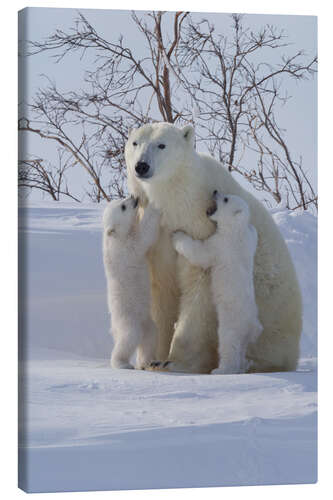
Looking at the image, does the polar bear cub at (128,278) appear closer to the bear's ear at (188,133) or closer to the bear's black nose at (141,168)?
the bear's black nose at (141,168)

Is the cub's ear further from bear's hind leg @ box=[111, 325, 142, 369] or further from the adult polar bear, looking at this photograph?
bear's hind leg @ box=[111, 325, 142, 369]

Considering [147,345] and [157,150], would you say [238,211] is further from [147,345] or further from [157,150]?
[147,345]

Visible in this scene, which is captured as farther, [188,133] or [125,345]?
[188,133]

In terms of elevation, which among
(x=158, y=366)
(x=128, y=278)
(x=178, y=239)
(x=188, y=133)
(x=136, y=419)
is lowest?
(x=136, y=419)

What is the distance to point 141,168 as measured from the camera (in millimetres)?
5211

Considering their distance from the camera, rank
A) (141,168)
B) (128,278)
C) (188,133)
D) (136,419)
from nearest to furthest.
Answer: (136,419) < (141,168) < (128,278) < (188,133)

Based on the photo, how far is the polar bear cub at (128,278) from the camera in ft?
17.4

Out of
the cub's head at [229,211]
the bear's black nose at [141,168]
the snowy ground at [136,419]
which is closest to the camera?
the snowy ground at [136,419]

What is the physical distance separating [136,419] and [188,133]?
173 cm

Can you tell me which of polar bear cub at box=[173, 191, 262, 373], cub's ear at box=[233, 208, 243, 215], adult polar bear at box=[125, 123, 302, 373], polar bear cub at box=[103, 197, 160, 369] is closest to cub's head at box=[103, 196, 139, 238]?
polar bear cub at box=[103, 197, 160, 369]

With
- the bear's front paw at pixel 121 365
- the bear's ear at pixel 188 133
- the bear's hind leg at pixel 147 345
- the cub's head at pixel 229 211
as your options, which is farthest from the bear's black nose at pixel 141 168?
the bear's front paw at pixel 121 365

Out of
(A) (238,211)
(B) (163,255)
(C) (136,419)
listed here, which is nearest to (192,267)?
(B) (163,255)

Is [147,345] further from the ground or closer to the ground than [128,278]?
closer to the ground

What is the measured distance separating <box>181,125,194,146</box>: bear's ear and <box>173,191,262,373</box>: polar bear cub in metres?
0.41
